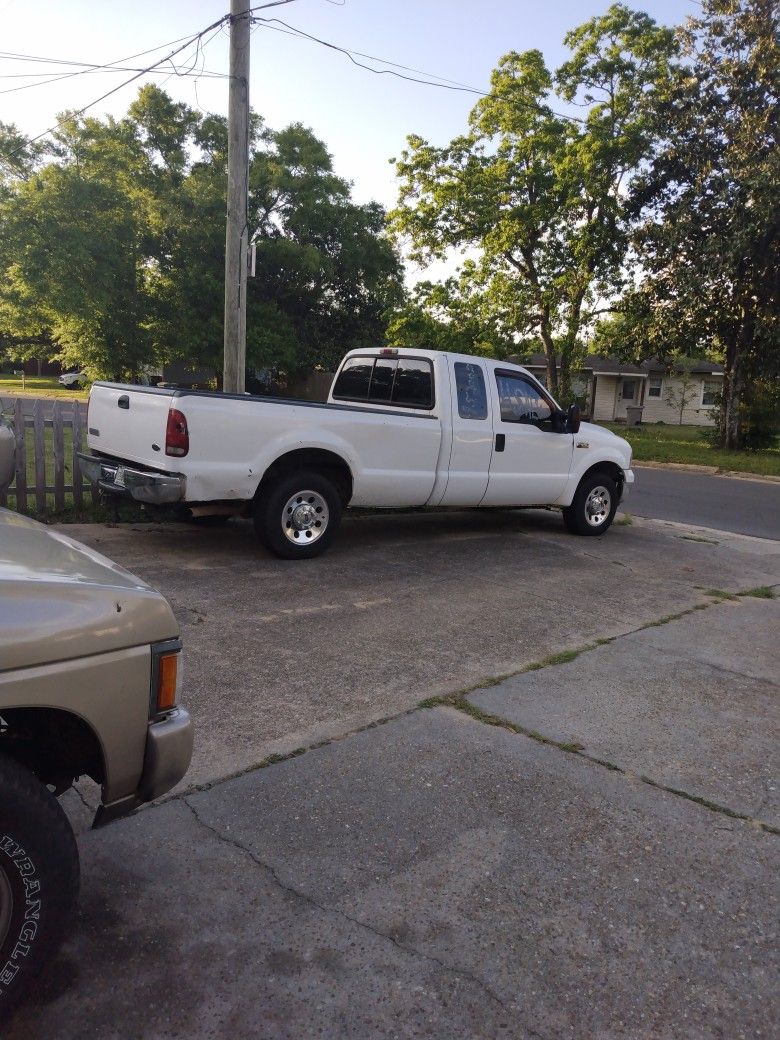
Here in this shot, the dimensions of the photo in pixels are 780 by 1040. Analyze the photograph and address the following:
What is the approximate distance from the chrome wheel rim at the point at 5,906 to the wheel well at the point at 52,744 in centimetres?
40

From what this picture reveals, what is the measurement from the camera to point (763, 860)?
320 centimetres

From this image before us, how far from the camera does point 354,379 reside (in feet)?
30.8

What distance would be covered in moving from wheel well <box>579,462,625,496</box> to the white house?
3985cm

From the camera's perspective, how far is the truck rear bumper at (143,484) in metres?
6.79

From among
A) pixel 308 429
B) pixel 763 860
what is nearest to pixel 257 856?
pixel 763 860

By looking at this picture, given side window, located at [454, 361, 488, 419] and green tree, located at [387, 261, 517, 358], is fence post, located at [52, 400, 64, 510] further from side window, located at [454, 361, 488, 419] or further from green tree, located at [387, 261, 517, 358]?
green tree, located at [387, 261, 517, 358]

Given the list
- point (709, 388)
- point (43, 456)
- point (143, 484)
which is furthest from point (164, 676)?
point (709, 388)

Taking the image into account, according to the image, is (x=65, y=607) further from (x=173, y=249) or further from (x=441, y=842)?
(x=173, y=249)

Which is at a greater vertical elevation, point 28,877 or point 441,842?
point 28,877

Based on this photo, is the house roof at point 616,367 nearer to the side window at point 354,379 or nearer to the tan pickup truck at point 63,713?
the side window at point 354,379

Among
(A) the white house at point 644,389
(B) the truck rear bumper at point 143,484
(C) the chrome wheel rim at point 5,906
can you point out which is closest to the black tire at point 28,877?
(C) the chrome wheel rim at point 5,906

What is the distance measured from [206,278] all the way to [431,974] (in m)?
32.1

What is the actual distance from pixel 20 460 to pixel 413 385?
4309 millimetres

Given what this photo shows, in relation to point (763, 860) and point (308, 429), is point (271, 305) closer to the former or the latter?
point (308, 429)
